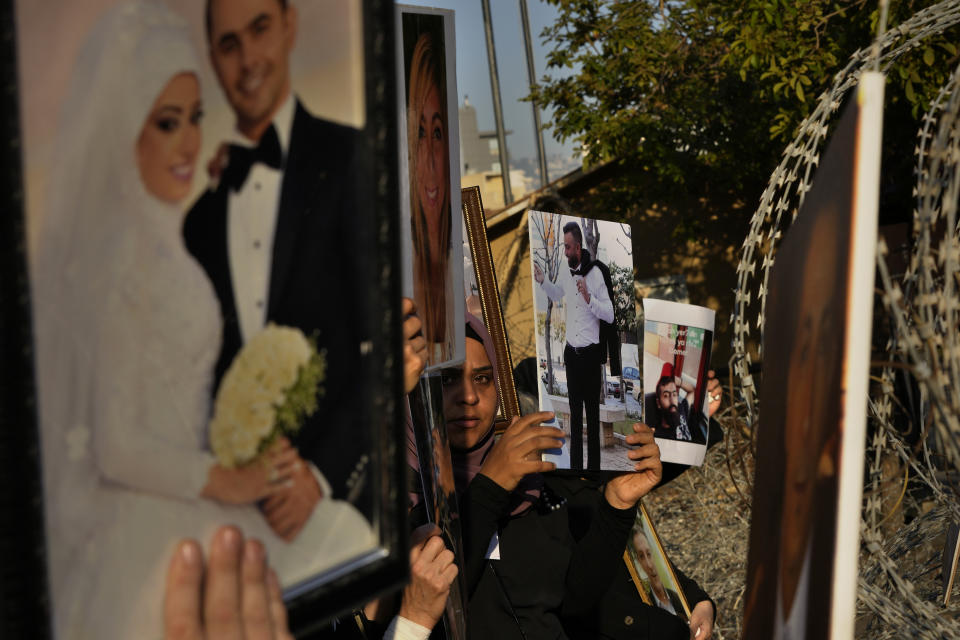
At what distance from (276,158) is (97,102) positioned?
17 cm

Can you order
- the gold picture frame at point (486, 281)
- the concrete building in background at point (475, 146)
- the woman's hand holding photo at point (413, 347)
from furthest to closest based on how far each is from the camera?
the concrete building in background at point (475, 146) → the gold picture frame at point (486, 281) → the woman's hand holding photo at point (413, 347)

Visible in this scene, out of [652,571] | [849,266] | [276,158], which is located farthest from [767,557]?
[652,571]

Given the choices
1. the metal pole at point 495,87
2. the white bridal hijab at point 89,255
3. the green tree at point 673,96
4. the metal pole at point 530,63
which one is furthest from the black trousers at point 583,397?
the metal pole at point 530,63

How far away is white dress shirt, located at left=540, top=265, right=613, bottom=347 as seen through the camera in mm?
2203

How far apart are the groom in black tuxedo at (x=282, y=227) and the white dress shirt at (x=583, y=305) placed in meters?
1.37

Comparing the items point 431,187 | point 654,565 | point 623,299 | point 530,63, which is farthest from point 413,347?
point 530,63

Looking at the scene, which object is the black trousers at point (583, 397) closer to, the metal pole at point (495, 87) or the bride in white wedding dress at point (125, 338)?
the bride in white wedding dress at point (125, 338)

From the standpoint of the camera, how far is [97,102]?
62 centimetres

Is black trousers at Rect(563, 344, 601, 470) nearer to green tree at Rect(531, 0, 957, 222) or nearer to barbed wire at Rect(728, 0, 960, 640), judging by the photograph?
barbed wire at Rect(728, 0, 960, 640)

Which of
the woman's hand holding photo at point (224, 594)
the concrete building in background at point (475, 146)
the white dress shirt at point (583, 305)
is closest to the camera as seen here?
the woman's hand holding photo at point (224, 594)

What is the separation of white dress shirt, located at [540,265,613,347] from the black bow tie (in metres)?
1.43

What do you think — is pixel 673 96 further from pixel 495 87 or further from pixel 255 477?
pixel 255 477

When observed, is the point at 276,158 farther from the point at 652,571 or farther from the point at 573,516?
the point at 652,571

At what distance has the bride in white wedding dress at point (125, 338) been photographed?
0.60 meters
